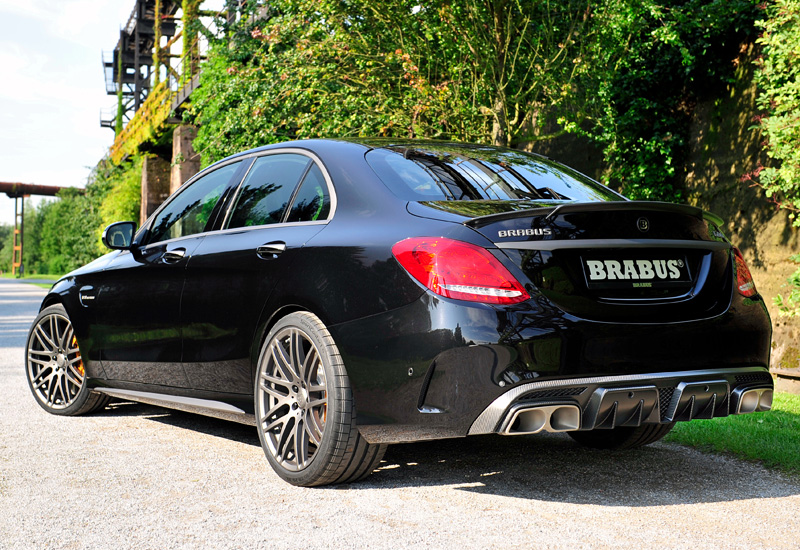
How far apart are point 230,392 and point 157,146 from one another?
27.3m

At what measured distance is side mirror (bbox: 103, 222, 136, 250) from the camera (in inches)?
212

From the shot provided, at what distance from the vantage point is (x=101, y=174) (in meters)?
40.6

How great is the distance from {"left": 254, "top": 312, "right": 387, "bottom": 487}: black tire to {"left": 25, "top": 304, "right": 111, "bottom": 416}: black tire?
2.15 m

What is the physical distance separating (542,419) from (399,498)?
766 millimetres

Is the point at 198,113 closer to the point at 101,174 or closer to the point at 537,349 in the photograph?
the point at 537,349

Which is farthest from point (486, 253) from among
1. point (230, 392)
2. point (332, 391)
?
point (230, 392)

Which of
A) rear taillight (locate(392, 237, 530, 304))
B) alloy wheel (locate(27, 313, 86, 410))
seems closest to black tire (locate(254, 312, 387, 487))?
rear taillight (locate(392, 237, 530, 304))

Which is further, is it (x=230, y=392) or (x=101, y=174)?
(x=101, y=174)

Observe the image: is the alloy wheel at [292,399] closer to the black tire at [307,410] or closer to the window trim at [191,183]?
the black tire at [307,410]

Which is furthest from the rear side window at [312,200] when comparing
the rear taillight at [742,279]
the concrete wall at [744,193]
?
the concrete wall at [744,193]

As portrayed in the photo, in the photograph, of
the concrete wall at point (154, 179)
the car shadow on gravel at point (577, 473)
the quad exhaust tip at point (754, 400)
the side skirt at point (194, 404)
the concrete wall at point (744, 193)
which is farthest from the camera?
the concrete wall at point (154, 179)

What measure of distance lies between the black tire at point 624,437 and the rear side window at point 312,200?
6.36ft

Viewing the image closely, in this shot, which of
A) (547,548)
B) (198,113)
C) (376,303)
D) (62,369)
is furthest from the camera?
(198,113)

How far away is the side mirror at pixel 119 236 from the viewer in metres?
5.39
